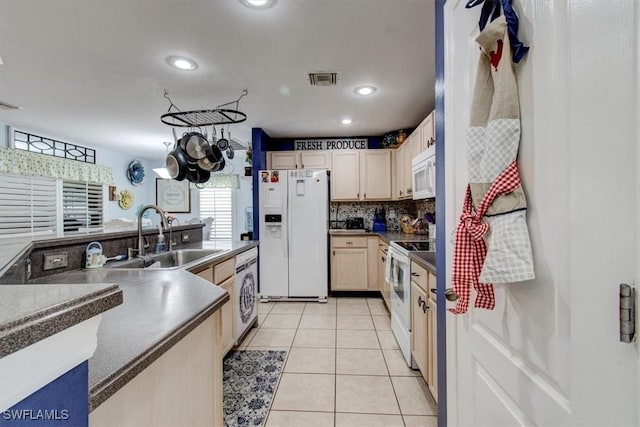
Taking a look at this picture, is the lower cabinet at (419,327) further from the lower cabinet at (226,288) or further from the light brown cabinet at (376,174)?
the light brown cabinet at (376,174)

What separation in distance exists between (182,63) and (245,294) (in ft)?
6.52

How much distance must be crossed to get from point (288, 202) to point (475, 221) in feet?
10.6

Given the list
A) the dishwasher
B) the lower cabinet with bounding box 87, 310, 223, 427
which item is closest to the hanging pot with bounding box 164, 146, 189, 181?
the dishwasher

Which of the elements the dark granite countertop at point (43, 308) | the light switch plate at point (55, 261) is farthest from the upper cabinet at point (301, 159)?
the dark granite countertop at point (43, 308)

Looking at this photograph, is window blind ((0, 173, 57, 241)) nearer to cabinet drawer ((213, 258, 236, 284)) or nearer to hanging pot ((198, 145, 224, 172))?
hanging pot ((198, 145, 224, 172))

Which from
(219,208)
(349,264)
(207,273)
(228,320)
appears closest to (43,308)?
(207,273)

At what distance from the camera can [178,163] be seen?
2891 millimetres

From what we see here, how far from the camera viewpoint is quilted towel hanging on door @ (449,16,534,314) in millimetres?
673

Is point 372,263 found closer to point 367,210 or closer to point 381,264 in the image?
point 381,264

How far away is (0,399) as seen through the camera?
0.32 m

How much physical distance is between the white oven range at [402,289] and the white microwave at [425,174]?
497 millimetres

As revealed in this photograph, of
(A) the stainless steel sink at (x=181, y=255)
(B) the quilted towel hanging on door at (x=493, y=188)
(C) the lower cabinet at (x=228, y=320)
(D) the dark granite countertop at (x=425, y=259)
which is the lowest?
(C) the lower cabinet at (x=228, y=320)

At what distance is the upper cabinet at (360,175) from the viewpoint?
428 centimetres

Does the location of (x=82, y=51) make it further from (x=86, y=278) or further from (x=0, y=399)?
(x=0, y=399)
